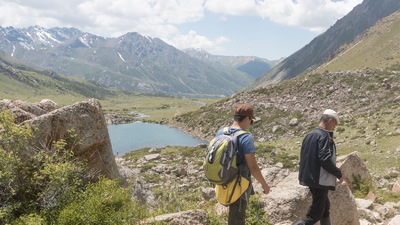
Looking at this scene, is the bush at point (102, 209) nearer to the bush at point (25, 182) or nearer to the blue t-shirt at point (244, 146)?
the bush at point (25, 182)

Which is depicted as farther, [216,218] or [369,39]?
[369,39]

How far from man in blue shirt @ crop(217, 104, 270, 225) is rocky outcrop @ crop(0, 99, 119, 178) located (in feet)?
20.4

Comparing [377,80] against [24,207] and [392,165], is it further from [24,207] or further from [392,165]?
[24,207]

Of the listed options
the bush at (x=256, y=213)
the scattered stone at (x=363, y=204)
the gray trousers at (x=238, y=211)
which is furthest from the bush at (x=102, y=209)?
the scattered stone at (x=363, y=204)

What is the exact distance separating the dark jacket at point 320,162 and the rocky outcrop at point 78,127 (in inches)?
305

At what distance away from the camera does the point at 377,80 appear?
214ft

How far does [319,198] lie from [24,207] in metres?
8.48

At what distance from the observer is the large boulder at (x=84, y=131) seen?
33.5 feet

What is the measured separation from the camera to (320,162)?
282 inches

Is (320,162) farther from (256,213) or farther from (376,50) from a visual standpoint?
(376,50)

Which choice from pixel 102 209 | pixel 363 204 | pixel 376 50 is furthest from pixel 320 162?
pixel 376 50

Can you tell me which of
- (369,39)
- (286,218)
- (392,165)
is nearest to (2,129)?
(286,218)

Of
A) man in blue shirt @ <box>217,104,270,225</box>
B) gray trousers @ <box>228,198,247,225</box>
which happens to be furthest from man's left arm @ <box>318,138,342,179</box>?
gray trousers @ <box>228,198,247,225</box>

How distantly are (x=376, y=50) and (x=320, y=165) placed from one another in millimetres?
174300
